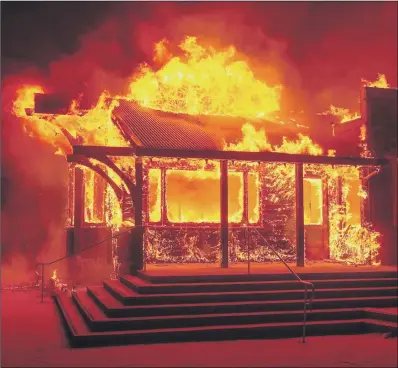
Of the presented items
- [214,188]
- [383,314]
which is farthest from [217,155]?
[383,314]

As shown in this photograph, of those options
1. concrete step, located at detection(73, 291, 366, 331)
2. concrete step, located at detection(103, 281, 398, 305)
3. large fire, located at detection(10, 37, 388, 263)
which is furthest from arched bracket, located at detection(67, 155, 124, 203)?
concrete step, located at detection(73, 291, 366, 331)

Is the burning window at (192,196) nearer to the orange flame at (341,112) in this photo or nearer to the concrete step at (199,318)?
the concrete step at (199,318)

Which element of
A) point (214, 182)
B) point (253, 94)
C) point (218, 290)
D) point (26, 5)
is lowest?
point (218, 290)

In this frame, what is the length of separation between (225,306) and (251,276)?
4.14 ft

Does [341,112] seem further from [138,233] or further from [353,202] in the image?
[138,233]

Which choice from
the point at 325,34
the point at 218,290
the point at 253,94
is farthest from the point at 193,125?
the point at 325,34

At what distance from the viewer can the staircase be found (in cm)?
941

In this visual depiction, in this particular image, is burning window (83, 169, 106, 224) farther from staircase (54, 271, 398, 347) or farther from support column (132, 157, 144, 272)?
staircase (54, 271, 398, 347)

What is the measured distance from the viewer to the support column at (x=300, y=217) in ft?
44.3

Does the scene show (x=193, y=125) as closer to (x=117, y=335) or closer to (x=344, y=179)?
(x=344, y=179)

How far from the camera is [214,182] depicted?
15.2 metres

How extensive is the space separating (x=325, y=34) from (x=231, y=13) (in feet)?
17.6

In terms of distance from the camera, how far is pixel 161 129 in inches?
578

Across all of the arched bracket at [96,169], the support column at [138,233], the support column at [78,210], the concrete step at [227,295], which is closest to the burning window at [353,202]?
the concrete step at [227,295]
